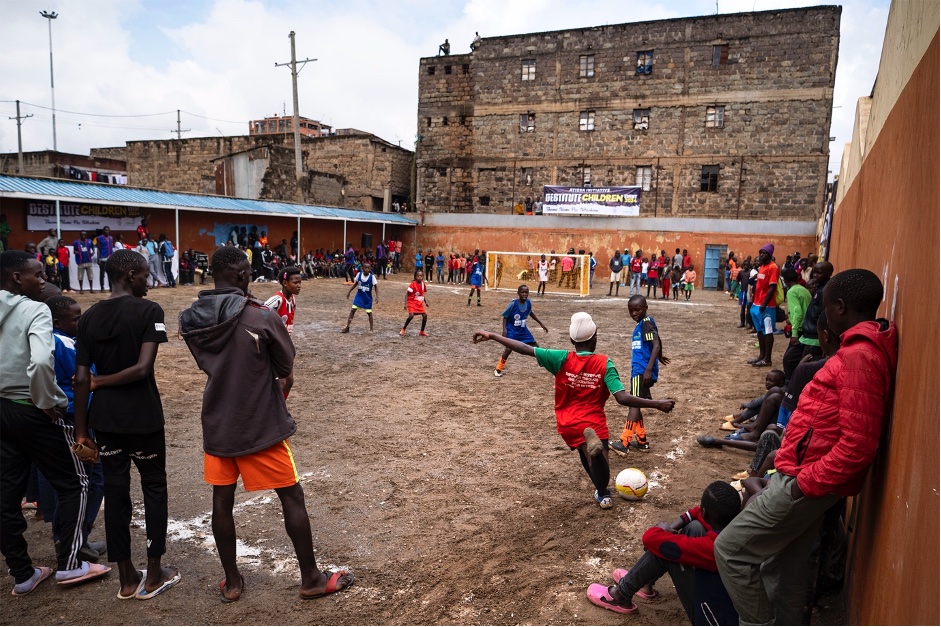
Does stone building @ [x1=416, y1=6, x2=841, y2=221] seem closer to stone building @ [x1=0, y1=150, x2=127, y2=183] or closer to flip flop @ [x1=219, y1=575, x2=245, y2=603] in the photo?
stone building @ [x1=0, y1=150, x2=127, y2=183]

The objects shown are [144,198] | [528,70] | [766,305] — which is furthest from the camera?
[528,70]

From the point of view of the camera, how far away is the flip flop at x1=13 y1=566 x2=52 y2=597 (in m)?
3.48

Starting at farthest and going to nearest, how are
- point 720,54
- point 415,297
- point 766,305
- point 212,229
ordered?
point 720,54
point 212,229
point 415,297
point 766,305

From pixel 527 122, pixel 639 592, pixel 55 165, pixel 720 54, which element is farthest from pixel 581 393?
pixel 55 165

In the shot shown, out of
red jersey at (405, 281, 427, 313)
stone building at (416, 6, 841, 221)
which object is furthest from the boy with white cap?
stone building at (416, 6, 841, 221)

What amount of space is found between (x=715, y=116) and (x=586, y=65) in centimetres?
782

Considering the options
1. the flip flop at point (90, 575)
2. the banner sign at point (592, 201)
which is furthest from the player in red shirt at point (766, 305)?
the banner sign at point (592, 201)

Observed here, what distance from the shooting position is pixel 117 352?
3.40 metres

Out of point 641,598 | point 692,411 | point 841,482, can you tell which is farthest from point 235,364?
point 692,411

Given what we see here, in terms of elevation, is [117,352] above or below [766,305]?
above

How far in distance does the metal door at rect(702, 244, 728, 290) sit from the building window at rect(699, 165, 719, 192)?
12.8ft

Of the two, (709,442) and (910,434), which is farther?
(709,442)

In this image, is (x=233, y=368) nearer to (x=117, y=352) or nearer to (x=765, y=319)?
(x=117, y=352)

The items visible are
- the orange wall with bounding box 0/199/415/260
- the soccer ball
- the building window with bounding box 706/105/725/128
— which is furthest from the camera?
the building window with bounding box 706/105/725/128
